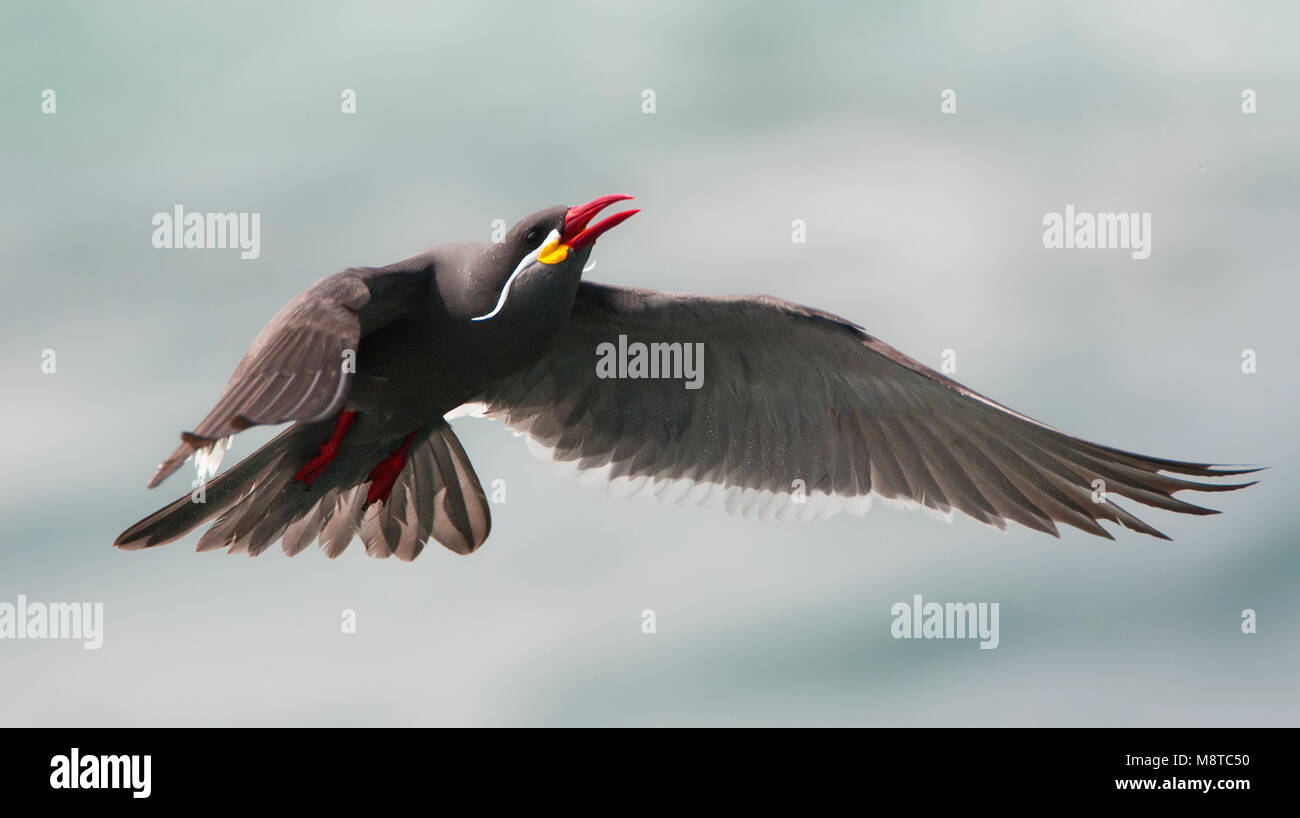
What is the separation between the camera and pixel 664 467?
11.7 meters

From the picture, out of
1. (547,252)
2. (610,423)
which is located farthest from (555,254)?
(610,423)

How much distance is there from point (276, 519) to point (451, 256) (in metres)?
2.46

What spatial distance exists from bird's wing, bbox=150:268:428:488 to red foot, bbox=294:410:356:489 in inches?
44.2

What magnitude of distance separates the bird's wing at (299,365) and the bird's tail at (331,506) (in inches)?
A: 66.6

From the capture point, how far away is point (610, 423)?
38.2 ft

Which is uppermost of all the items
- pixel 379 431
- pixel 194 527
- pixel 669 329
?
pixel 669 329

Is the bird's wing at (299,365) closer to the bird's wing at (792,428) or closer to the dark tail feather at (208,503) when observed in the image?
the dark tail feather at (208,503)

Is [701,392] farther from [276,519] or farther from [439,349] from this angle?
[276,519]

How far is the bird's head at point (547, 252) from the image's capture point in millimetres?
9195

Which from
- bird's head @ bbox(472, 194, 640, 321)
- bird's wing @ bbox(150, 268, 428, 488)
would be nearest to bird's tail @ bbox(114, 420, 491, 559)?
bird's wing @ bbox(150, 268, 428, 488)

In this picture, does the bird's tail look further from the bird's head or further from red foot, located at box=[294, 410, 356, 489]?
the bird's head

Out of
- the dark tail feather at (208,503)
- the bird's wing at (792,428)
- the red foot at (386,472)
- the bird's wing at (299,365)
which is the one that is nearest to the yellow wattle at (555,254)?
the bird's wing at (299,365)

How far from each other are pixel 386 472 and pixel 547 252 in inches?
97.1

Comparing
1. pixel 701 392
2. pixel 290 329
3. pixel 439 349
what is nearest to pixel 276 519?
pixel 439 349
